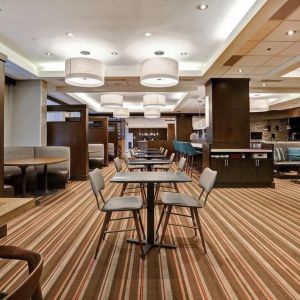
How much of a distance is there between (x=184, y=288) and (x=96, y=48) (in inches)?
196

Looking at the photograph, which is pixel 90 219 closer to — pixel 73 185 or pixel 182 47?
pixel 73 185

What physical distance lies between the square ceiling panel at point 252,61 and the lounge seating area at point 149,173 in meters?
0.02

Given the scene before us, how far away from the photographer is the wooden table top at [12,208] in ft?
4.28

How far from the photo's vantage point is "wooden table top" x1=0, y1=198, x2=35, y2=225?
1305 mm

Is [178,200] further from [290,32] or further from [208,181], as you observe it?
[290,32]

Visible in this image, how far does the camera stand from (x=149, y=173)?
3.36 metres

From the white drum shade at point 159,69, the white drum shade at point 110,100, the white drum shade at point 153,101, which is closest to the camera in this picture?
the white drum shade at point 159,69

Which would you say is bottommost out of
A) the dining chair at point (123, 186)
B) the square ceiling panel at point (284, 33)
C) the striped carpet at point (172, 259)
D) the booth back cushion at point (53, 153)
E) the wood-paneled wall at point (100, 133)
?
the striped carpet at point (172, 259)

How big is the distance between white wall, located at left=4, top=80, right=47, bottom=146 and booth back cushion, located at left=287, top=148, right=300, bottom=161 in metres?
7.69

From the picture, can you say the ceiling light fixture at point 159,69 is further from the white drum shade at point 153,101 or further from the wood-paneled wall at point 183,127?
the wood-paneled wall at point 183,127

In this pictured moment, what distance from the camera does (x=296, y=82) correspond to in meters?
7.66

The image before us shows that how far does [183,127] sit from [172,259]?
44.5 feet

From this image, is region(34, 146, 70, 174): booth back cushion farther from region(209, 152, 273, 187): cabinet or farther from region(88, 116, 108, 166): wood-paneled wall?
region(88, 116, 108, 166): wood-paneled wall

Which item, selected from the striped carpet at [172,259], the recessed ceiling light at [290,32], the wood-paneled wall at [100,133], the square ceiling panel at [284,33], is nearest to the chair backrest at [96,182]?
the striped carpet at [172,259]
